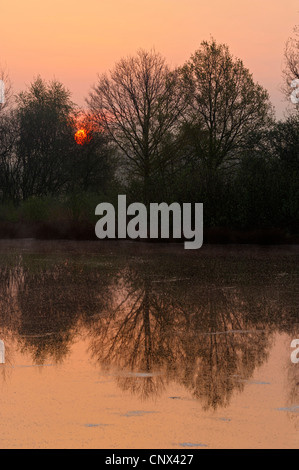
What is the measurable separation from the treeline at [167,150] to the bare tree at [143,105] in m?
0.06

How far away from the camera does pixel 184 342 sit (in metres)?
8.80

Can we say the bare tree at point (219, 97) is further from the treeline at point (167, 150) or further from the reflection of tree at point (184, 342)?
the reflection of tree at point (184, 342)

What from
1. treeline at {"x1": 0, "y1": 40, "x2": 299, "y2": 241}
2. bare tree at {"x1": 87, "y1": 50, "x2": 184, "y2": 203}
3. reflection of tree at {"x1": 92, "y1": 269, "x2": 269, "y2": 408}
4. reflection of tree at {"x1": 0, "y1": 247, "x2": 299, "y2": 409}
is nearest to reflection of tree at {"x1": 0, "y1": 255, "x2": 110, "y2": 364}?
reflection of tree at {"x1": 0, "y1": 247, "x2": 299, "y2": 409}

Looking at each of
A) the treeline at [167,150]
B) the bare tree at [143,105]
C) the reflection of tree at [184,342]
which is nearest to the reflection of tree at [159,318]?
the reflection of tree at [184,342]

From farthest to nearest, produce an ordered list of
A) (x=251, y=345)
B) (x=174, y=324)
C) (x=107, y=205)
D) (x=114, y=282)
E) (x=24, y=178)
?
(x=24, y=178) → (x=107, y=205) → (x=114, y=282) → (x=174, y=324) → (x=251, y=345)

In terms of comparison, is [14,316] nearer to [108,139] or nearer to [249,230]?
[249,230]

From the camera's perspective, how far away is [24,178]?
167 ft

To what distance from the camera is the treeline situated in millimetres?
31750

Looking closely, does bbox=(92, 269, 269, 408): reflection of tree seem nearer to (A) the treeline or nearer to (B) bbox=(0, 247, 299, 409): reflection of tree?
(B) bbox=(0, 247, 299, 409): reflection of tree

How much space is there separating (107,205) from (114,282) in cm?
1863

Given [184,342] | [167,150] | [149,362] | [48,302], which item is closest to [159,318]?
[184,342]

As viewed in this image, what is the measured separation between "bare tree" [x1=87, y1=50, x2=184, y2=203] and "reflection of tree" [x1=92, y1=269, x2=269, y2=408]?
30958 mm

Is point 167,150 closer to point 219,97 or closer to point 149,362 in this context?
point 219,97

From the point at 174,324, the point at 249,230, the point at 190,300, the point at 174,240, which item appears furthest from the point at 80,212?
the point at 174,324
